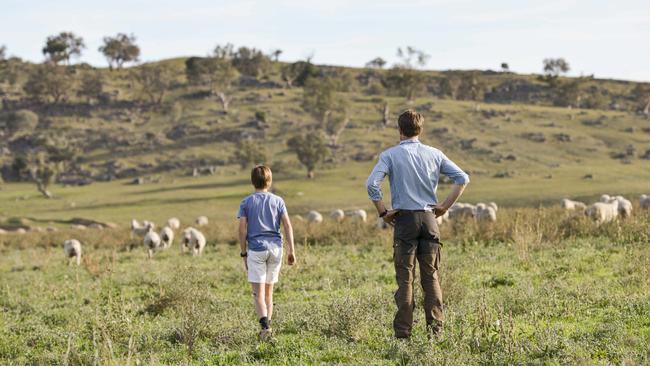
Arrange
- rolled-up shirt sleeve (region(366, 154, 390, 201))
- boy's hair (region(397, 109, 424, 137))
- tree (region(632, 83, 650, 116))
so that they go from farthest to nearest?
tree (region(632, 83, 650, 116)) → boy's hair (region(397, 109, 424, 137)) → rolled-up shirt sleeve (region(366, 154, 390, 201))

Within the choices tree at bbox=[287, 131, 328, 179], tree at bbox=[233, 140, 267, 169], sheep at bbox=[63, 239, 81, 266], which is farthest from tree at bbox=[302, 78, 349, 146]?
sheep at bbox=[63, 239, 81, 266]

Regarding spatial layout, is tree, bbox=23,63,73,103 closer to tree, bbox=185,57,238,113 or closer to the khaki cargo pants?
tree, bbox=185,57,238,113

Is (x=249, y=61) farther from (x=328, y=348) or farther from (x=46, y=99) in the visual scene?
(x=328, y=348)

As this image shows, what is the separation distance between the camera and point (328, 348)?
6.91m

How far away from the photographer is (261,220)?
25.9 feet

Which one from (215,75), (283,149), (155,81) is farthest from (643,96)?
(155,81)

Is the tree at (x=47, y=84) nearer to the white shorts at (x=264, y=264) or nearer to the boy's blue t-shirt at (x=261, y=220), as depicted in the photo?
the boy's blue t-shirt at (x=261, y=220)

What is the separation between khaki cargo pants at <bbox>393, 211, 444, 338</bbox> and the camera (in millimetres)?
6855

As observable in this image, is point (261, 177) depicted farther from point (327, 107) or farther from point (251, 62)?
point (251, 62)

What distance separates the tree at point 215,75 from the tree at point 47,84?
66.8 ft

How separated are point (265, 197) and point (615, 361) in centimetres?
430

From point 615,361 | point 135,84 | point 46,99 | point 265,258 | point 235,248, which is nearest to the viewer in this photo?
point 615,361

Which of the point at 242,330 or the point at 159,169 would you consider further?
the point at 159,169

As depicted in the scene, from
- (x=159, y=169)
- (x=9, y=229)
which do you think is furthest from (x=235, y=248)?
(x=159, y=169)
